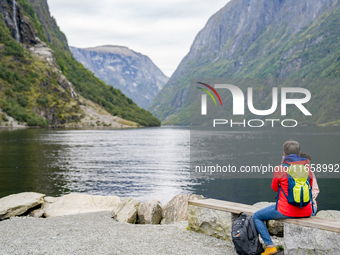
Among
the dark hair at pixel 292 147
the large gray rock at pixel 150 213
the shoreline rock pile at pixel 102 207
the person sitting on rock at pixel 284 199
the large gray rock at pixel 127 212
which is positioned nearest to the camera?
the person sitting on rock at pixel 284 199

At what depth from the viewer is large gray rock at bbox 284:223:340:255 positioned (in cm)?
701

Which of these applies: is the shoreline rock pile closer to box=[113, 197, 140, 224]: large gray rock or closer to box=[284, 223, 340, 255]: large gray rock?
box=[113, 197, 140, 224]: large gray rock

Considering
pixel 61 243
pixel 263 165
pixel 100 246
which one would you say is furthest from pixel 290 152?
pixel 263 165

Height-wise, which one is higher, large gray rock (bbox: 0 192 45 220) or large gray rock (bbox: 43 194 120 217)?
large gray rock (bbox: 0 192 45 220)

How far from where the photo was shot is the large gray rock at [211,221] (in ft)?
31.2

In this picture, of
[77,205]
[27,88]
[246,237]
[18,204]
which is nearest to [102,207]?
[77,205]

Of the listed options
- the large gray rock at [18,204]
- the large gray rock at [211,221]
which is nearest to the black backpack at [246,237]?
the large gray rock at [211,221]

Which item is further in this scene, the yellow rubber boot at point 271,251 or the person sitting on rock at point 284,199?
the yellow rubber boot at point 271,251

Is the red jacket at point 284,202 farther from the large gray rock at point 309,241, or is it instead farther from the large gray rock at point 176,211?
the large gray rock at point 176,211

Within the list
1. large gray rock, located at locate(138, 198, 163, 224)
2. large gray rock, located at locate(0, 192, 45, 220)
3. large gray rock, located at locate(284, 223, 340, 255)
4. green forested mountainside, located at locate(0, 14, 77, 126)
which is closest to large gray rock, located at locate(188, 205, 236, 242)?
large gray rock, located at locate(284, 223, 340, 255)

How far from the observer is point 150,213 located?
44.7 feet

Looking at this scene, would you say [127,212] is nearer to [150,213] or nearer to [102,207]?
[150,213]

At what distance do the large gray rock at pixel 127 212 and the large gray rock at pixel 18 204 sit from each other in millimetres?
4309

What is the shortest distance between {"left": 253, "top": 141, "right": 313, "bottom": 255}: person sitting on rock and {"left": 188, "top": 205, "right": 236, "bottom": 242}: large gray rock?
57.8 inches
